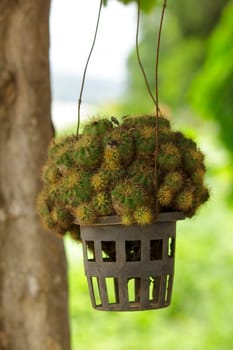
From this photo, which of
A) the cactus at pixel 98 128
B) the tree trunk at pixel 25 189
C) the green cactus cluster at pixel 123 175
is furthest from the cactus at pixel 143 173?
the tree trunk at pixel 25 189

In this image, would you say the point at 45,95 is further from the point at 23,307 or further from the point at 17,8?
the point at 23,307

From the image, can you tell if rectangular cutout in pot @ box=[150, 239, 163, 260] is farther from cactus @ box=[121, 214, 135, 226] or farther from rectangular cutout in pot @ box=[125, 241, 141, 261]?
cactus @ box=[121, 214, 135, 226]

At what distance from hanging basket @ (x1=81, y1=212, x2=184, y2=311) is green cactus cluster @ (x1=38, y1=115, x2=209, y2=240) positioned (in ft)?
0.14

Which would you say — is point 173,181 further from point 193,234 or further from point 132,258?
point 193,234

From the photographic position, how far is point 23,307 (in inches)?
115

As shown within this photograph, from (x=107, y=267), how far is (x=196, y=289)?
6.91 metres

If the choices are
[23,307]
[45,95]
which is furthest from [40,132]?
[23,307]

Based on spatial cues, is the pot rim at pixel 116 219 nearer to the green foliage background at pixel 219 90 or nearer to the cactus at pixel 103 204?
the cactus at pixel 103 204

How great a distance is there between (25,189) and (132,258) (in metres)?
0.92

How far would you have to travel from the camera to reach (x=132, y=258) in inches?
80.0

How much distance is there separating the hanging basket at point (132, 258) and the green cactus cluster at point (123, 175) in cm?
4

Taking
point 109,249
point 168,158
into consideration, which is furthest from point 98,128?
point 109,249

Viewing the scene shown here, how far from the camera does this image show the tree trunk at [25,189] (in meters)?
2.85

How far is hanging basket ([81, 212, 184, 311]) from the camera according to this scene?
199cm
